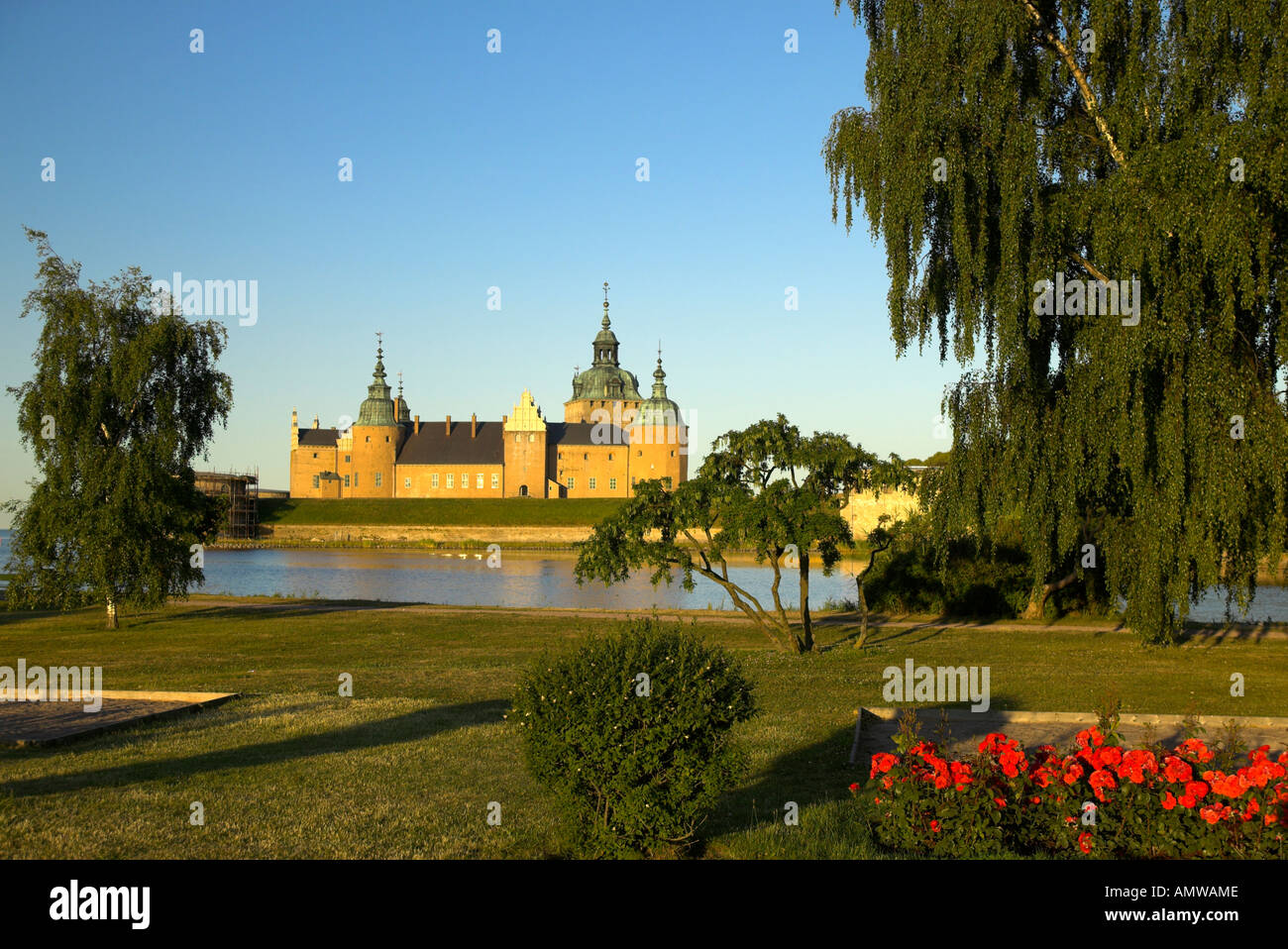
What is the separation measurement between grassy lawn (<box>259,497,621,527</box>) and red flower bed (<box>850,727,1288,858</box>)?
82.9m

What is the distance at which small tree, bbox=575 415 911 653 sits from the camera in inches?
712

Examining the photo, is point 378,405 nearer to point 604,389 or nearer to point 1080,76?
point 604,389

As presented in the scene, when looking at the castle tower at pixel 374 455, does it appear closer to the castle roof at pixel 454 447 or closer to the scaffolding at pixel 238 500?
the castle roof at pixel 454 447

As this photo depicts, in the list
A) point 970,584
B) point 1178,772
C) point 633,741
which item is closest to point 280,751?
point 633,741

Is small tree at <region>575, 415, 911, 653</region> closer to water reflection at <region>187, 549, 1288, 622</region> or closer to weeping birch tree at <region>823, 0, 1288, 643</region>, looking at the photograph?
weeping birch tree at <region>823, 0, 1288, 643</region>

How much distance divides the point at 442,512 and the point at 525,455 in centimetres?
2349

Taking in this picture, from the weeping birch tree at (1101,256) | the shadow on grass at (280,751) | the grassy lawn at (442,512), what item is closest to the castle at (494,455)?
the grassy lawn at (442,512)

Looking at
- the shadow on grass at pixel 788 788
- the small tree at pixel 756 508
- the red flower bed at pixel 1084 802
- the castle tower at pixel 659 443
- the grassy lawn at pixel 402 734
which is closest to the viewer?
the red flower bed at pixel 1084 802

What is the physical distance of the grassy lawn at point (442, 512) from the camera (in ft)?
303

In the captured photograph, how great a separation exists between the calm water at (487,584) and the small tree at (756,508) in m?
11.0

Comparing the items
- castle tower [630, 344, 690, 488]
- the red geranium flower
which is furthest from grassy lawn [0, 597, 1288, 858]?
castle tower [630, 344, 690, 488]
